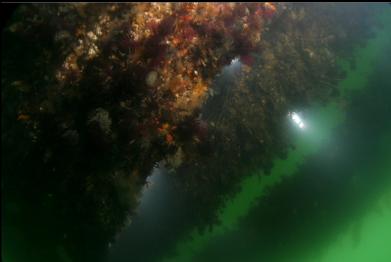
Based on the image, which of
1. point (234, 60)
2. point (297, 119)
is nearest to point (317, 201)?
point (297, 119)

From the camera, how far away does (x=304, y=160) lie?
6203 millimetres

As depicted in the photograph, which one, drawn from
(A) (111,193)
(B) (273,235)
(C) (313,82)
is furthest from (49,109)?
(C) (313,82)

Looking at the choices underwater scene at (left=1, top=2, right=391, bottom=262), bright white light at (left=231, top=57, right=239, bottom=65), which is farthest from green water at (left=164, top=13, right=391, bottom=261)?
bright white light at (left=231, top=57, right=239, bottom=65)

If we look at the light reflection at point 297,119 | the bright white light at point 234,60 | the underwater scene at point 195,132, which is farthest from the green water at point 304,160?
the bright white light at point 234,60

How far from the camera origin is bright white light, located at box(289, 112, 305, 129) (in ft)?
19.5

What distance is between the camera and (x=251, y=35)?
4680 mm

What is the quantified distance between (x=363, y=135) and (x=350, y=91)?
96 cm

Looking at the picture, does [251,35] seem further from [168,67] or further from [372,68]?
[372,68]

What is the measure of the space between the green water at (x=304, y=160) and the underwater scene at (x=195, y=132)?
0.03 meters

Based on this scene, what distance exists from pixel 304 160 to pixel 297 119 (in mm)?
812

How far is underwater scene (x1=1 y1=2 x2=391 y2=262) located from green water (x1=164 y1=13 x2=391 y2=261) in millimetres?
30

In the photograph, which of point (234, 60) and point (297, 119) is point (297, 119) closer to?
point (297, 119)

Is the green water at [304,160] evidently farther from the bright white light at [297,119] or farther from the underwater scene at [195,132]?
the bright white light at [297,119]

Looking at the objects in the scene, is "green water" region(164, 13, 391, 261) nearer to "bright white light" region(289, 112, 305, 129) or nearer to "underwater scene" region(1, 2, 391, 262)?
"underwater scene" region(1, 2, 391, 262)
